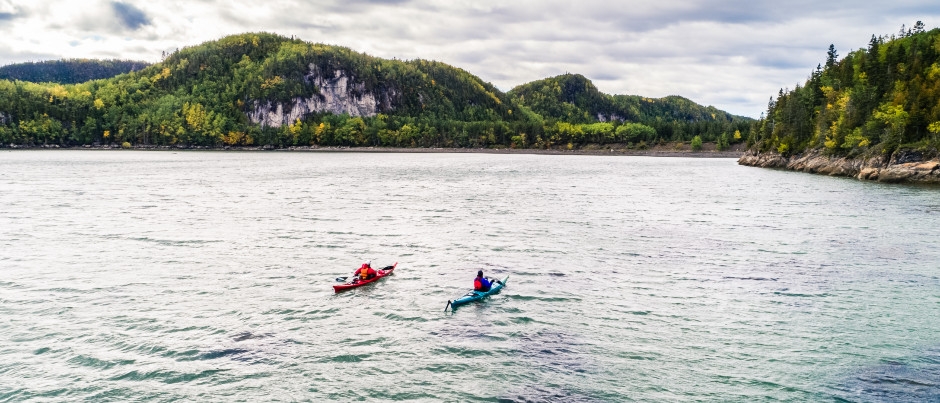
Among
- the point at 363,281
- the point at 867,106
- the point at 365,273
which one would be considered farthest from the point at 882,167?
the point at 363,281

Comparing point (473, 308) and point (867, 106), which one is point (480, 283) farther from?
point (867, 106)

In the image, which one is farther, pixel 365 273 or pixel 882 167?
pixel 882 167

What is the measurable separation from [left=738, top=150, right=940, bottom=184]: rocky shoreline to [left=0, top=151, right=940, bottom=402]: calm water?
148ft

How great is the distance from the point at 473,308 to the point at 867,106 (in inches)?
5417

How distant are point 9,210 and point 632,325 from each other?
7707cm

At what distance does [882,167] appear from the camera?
11650 centimetres

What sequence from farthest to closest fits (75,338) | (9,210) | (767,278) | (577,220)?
(9,210)
(577,220)
(767,278)
(75,338)

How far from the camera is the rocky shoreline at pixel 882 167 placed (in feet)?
354

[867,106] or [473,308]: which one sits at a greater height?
[867,106]

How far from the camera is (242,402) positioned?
21859mm

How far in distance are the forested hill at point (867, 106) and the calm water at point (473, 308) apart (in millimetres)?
52139

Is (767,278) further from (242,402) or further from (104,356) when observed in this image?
(104,356)

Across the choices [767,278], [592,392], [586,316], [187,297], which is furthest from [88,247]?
[767,278]

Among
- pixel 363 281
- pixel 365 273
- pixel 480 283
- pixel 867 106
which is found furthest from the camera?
pixel 867 106
